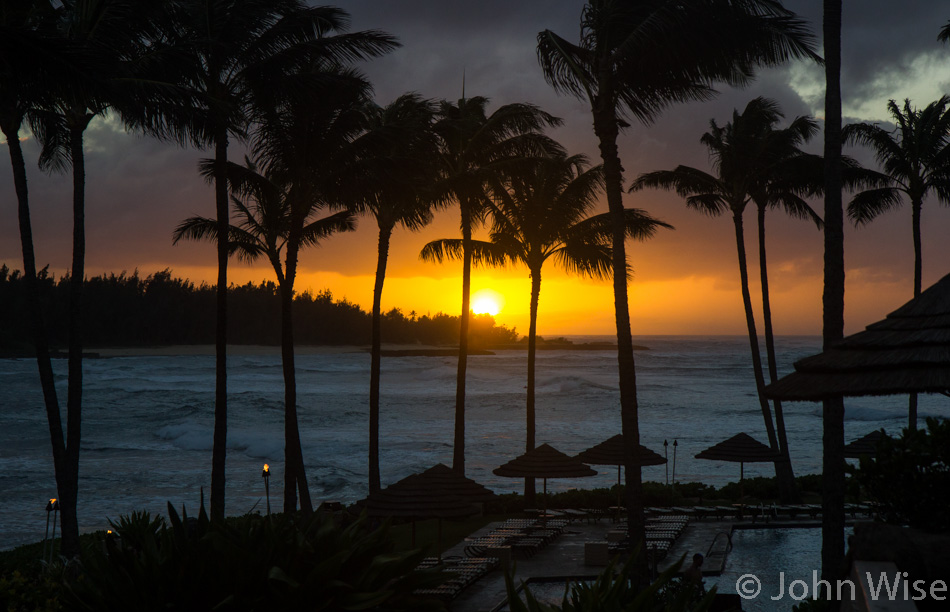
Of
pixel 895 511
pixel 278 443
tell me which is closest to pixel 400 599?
pixel 895 511

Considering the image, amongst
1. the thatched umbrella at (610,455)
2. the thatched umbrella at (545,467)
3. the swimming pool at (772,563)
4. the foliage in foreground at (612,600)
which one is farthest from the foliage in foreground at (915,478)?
the thatched umbrella at (610,455)

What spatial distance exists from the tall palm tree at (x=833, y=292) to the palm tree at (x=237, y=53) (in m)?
9.50

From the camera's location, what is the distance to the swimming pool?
1388 centimetres

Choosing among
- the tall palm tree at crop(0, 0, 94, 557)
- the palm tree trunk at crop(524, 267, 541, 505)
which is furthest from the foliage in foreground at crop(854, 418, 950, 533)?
the palm tree trunk at crop(524, 267, 541, 505)

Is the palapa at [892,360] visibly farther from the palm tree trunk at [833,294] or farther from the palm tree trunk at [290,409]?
the palm tree trunk at [290,409]

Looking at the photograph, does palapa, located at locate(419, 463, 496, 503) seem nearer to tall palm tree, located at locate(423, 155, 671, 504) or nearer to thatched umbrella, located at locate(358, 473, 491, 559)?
thatched umbrella, located at locate(358, 473, 491, 559)

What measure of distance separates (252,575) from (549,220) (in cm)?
2016

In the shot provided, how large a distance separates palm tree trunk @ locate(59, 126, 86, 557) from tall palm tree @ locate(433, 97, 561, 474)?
35.9 feet

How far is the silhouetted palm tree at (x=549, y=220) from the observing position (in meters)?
25.8

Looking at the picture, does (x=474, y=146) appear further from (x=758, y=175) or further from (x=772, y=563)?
(x=772, y=563)

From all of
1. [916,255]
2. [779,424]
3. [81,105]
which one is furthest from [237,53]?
[916,255]

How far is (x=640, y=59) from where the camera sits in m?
14.7

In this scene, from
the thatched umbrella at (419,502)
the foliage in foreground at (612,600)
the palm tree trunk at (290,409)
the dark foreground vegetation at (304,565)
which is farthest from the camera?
the palm tree trunk at (290,409)

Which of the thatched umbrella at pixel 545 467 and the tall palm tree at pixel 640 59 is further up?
the tall palm tree at pixel 640 59
